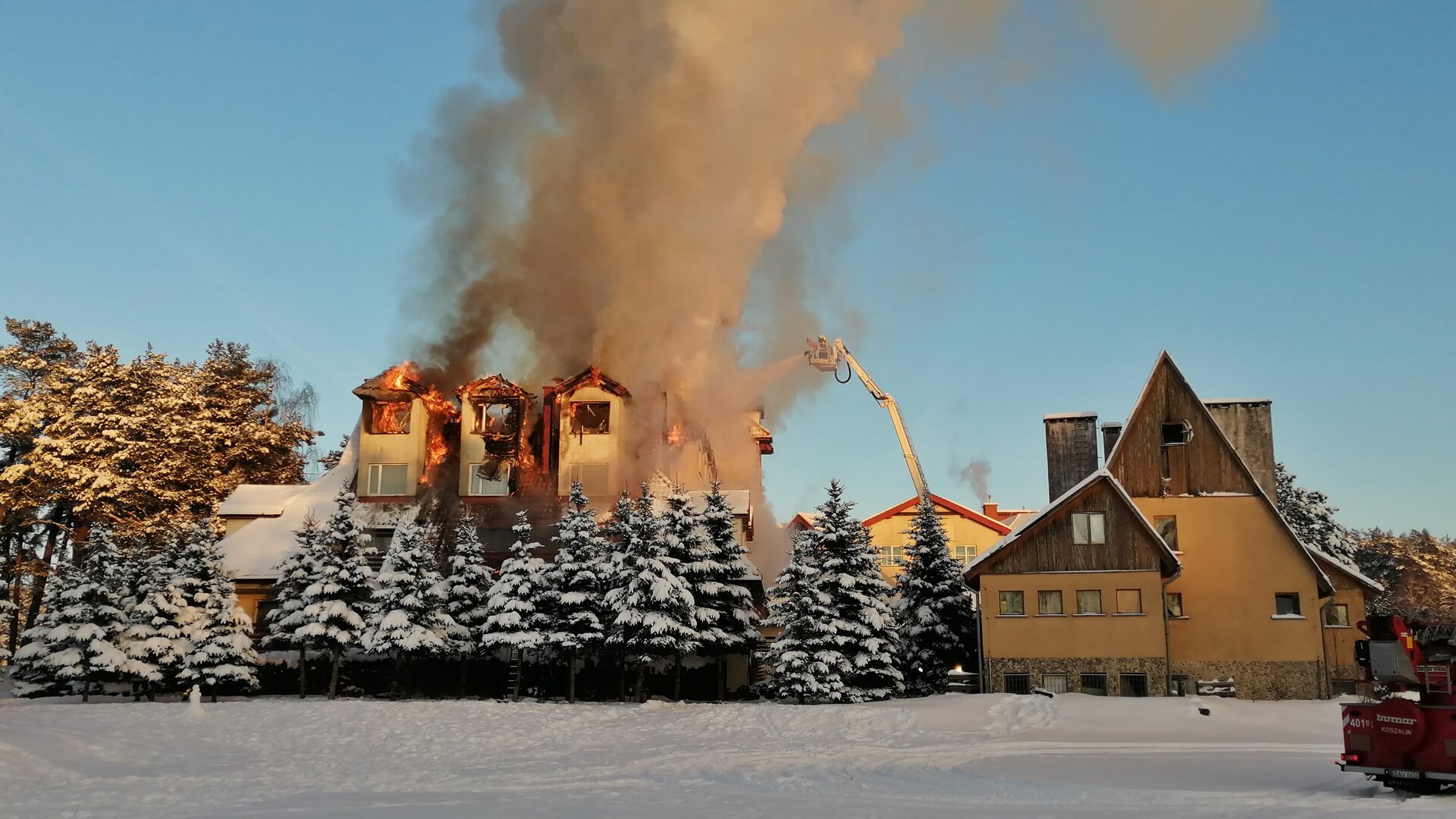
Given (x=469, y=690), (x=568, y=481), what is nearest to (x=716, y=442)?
(x=568, y=481)

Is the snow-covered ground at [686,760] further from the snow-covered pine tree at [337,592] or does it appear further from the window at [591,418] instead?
the window at [591,418]

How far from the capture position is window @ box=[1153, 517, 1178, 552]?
4216 cm

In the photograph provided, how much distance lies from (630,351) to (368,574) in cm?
1897

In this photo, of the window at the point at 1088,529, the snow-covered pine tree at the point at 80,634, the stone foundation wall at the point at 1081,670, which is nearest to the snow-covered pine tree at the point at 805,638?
the stone foundation wall at the point at 1081,670

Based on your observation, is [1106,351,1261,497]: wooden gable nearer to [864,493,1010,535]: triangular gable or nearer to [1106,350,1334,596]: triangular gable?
[1106,350,1334,596]: triangular gable

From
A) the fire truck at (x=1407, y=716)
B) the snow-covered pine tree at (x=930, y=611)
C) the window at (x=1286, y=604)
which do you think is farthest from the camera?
the snow-covered pine tree at (x=930, y=611)

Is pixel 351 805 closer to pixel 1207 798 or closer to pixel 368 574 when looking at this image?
pixel 1207 798

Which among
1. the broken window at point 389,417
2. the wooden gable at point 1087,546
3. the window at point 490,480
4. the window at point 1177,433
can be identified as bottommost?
the wooden gable at point 1087,546

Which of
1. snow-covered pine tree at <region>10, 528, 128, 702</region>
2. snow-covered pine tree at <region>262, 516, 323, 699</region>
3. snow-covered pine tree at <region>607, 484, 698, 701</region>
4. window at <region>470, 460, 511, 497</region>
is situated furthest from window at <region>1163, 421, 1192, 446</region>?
snow-covered pine tree at <region>10, 528, 128, 702</region>

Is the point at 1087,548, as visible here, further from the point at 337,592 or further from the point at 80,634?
the point at 80,634

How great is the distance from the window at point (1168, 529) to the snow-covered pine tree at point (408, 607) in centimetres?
2582

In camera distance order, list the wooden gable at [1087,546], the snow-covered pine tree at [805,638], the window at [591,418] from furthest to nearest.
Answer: the window at [591,418], the wooden gable at [1087,546], the snow-covered pine tree at [805,638]

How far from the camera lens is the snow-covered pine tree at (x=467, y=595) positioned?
129ft

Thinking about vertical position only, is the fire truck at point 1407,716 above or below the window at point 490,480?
below
